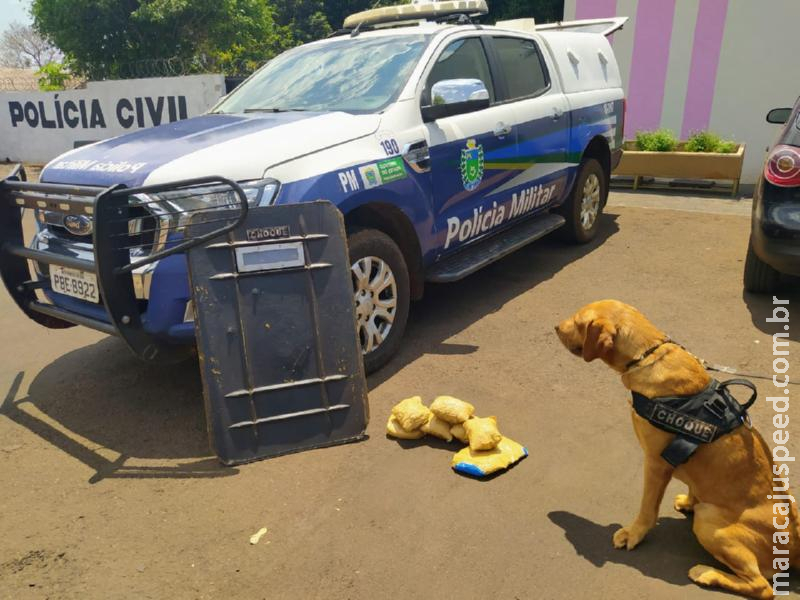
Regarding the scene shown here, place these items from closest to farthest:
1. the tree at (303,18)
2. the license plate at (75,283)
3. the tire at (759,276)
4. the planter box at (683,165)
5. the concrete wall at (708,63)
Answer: the license plate at (75,283)
the tire at (759,276)
the planter box at (683,165)
the concrete wall at (708,63)
the tree at (303,18)

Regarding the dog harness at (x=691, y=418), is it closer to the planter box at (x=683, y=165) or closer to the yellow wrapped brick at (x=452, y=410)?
the yellow wrapped brick at (x=452, y=410)

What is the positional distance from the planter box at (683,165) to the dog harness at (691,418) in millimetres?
7228

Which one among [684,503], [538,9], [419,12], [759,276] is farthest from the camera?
[538,9]

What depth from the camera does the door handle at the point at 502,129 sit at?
4.80 metres

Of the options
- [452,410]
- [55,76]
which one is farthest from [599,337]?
[55,76]

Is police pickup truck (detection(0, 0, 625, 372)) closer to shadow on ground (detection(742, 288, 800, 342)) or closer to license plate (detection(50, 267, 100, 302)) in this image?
license plate (detection(50, 267, 100, 302))

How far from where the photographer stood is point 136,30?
66.0 feet

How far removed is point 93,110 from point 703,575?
1359 cm

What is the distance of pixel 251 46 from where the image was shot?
2452 centimetres

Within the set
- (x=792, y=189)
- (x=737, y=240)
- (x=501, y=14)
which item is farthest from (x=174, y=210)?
(x=501, y=14)

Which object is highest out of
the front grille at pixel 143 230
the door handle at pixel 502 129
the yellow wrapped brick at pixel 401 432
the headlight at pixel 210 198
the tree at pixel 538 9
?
the tree at pixel 538 9

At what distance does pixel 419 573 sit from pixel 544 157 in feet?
12.8

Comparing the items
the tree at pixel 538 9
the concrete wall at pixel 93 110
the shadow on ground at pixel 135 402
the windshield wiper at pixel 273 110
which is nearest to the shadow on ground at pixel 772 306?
the shadow on ground at pixel 135 402

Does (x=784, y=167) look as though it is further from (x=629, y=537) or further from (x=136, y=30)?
(x=136, y=30)
